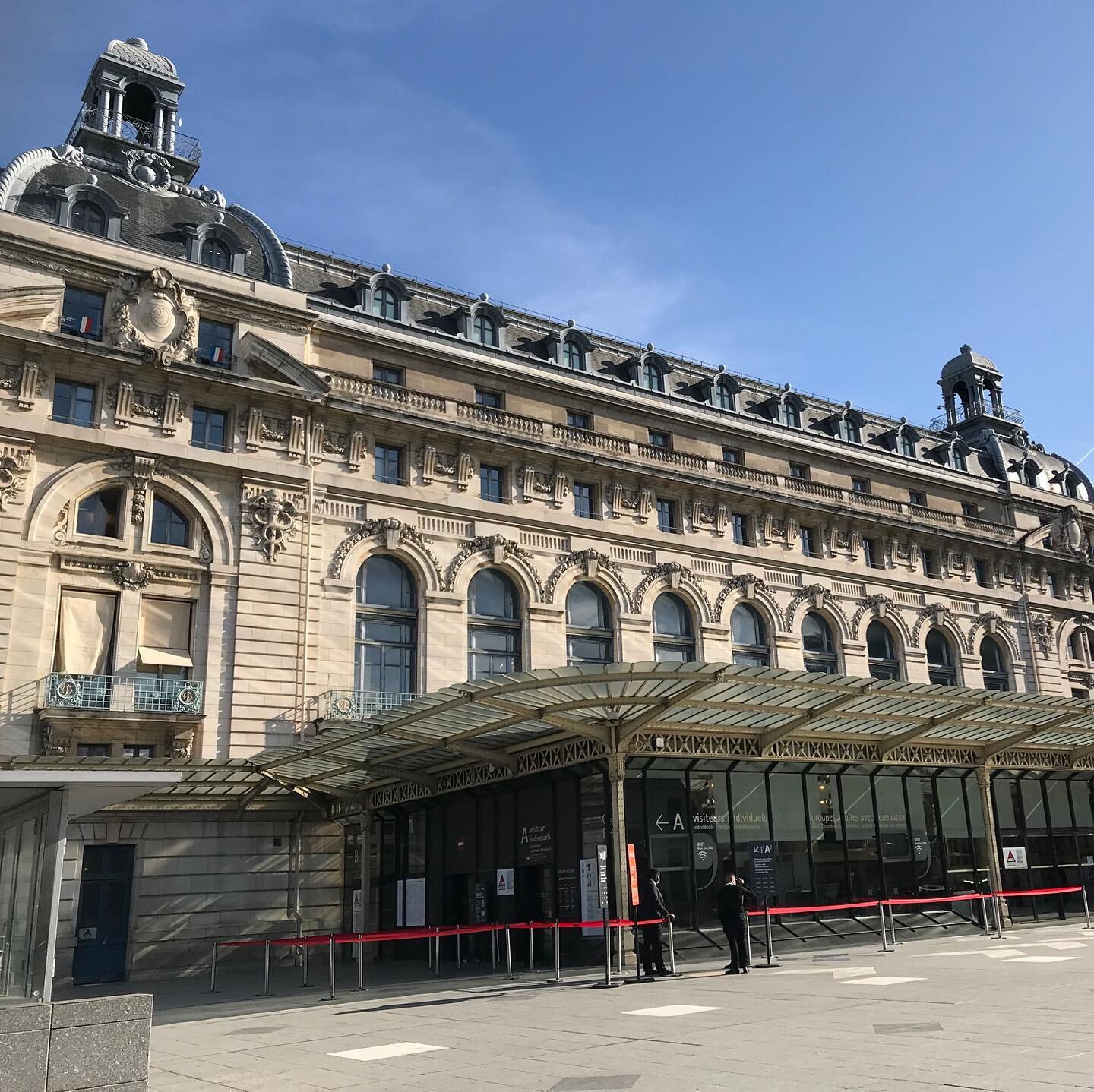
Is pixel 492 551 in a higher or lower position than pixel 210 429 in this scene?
lower

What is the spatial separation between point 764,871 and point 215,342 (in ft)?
69.0

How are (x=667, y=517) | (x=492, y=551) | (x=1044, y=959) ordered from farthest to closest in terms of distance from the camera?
(x=667, y=517) → (x=492, y=551) → (x=1044, y=959)

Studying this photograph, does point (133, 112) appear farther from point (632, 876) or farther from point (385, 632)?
point (632, 876)

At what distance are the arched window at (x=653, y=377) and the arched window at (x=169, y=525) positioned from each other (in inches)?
792

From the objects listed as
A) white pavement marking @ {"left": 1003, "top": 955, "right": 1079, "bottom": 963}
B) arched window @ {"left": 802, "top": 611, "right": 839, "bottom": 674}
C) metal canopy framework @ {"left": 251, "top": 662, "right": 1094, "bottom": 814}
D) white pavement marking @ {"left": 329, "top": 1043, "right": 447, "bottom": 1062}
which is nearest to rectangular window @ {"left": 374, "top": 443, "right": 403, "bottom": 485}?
metal canopy framework @ {"left": 251, "top": 662, "right": 1094, "bottom": 814}

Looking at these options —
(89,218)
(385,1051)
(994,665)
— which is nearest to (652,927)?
(385,1051)

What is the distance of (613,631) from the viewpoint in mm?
35812

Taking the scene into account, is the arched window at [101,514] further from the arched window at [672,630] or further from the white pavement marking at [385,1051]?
the white pavement marking at [385,1051]

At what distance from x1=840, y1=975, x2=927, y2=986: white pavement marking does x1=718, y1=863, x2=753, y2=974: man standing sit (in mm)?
2492

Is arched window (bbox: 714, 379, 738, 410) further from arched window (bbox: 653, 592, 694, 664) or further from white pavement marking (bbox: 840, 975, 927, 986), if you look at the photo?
white pavement marking (bbox: 840, 975, 927, 986)

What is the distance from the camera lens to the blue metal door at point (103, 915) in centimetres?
2611

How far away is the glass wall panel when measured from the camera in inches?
993

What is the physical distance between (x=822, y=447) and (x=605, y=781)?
2717 cm

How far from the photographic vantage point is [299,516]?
3109 cm
